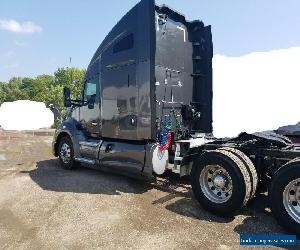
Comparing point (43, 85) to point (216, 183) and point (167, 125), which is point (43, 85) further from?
point (216, 183)

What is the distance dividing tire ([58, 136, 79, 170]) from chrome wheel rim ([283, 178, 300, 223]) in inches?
257

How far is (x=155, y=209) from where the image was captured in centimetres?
628

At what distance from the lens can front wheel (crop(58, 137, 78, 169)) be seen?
392 inches

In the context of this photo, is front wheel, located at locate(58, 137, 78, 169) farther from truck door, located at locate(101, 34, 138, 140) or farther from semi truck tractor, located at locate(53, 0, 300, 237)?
truck door, located at locate(101, 34, 138, 140)

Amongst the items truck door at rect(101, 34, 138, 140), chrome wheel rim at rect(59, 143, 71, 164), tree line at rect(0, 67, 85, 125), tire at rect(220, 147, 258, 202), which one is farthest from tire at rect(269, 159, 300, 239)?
tree line at rect(0, 67, 85, 125)

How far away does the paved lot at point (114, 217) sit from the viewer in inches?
193

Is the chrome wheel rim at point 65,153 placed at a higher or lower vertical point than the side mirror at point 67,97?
lower

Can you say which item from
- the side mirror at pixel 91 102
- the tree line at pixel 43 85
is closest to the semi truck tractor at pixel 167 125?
the side mirror at pixel 91 102

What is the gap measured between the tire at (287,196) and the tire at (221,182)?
1.74ft

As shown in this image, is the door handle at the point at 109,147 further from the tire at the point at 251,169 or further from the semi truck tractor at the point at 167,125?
the tire at the point at 251,169

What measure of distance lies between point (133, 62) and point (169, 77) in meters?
0.99

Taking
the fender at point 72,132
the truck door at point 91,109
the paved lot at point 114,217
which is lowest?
the paved lot at point 114,217

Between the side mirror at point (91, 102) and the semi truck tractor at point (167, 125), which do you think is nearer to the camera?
the semi truck tractor at point (167, 125)

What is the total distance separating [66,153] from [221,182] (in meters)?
5.77
